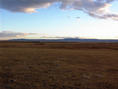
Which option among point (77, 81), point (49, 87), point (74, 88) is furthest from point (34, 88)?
point (77, 81)

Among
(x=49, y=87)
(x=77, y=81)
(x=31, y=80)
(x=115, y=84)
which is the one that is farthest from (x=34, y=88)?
(x=115, y=84)

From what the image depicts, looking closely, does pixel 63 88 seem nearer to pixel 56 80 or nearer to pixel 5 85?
pixel 56 80

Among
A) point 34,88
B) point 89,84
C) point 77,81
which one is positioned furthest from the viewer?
point 77,81

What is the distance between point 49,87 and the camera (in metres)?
8.53

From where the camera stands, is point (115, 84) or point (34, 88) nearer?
point (34, 88)

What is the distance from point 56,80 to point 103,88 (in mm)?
3271

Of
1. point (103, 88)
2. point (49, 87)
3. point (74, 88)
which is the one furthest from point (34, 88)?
point (103, 88)

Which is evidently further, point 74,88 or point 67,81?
point 67,81

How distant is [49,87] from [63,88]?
2.91ft

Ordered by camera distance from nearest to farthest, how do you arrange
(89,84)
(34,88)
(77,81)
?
(34,88) → (89,84) → (77,81)

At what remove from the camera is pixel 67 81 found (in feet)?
31.8

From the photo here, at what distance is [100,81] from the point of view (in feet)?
32.0

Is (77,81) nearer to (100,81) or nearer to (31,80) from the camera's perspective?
(100,81)

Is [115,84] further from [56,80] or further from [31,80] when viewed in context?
[31,80]
